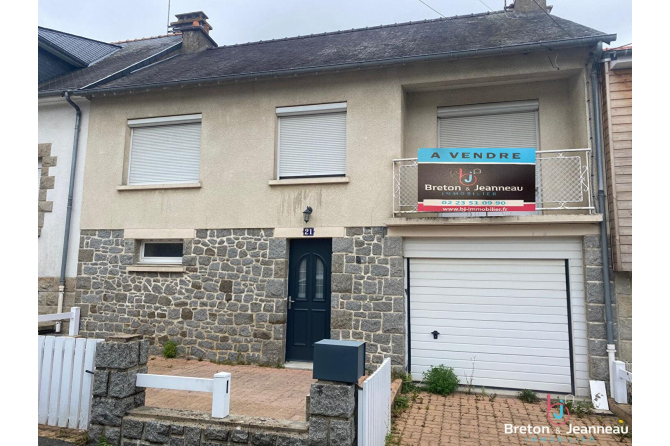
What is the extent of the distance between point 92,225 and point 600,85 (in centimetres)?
940

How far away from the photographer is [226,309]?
305 inches

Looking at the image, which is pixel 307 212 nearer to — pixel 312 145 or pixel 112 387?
pixel 312 145

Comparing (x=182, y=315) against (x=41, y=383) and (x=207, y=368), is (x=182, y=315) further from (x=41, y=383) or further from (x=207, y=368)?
(x=41, y=383)

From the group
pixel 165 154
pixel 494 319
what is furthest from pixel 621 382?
pixel 165 154

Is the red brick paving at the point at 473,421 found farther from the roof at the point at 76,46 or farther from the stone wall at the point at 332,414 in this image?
the roof at the point at 76,46

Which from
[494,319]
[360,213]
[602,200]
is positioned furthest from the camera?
[360,213]

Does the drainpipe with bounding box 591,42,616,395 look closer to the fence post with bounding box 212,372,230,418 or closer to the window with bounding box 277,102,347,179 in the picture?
the window with bounding box 277,102,347,179

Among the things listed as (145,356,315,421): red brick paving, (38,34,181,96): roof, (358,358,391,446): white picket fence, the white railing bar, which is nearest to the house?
(145,356,315,421): red brick paving

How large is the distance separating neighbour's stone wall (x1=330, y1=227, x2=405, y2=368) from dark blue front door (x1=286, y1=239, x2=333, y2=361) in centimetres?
31

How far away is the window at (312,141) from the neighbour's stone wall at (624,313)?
455 cm

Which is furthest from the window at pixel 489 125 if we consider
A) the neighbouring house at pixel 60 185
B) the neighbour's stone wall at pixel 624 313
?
the neighbouring house at pixel 60 185

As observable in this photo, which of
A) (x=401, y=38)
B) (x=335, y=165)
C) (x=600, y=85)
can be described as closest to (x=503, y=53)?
(x=600, y=85)

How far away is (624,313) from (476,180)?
2.78 m

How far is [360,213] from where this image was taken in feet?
24.0
